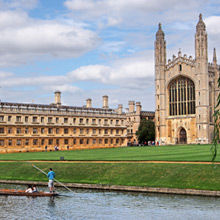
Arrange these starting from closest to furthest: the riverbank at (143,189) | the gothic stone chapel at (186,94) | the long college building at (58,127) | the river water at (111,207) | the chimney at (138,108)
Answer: the river water at (111,207)
the riverbank at (143,189)
the long college building at (58,127)
the gothic stone chapel at (186,94)
the chimney at (138,108)

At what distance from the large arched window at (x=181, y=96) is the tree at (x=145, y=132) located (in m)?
8.25

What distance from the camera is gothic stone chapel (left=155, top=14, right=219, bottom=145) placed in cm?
7919

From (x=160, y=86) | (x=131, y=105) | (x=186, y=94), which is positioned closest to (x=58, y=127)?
(x=160, y=86)

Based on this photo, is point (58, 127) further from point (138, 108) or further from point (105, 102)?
point (138, 108)

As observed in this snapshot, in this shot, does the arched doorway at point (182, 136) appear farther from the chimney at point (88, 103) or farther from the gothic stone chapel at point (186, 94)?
the chimney at point (88, 103)

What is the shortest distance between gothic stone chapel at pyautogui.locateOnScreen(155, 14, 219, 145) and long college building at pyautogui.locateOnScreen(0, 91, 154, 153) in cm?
948

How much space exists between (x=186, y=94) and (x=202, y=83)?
192 inches

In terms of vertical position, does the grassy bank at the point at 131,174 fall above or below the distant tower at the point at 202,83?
below

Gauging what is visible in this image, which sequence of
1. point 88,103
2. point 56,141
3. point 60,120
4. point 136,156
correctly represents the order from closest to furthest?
point 136,156 < point 56,141 < point 60,120 < point 88,103

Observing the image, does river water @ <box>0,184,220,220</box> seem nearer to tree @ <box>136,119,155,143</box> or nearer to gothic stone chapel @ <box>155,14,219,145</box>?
gothic stone chapel @ <box>155,14,219,145</box>

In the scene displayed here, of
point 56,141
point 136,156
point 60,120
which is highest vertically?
point 60,120

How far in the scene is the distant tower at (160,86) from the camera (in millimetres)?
85688

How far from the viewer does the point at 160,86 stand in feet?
284

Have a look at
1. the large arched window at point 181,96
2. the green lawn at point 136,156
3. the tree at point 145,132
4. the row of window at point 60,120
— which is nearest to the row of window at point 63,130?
the row of window at point 60,120
